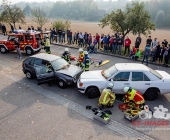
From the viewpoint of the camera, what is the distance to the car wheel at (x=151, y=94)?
8336 mm

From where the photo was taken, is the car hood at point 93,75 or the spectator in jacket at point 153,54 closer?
the car hood at point 93,75

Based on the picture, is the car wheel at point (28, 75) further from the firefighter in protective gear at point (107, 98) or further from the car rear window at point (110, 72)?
the firefighter in protective gear at point (107, 98)

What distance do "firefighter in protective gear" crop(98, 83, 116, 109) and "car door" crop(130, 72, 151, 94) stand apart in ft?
3.86

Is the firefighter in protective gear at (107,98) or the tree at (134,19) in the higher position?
the tree at (134,19)

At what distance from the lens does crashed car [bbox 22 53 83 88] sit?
9.41 metres

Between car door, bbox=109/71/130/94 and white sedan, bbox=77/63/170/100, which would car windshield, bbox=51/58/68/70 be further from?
car door, bbox=109/71/130/94

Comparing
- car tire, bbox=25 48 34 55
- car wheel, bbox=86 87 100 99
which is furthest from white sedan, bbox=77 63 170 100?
car tire, bbox=25 48 34 55

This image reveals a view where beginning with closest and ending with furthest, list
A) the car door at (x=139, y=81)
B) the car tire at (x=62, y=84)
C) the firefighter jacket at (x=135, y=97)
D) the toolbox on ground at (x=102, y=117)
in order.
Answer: the toolbox on ground at (x=102, y=117), the firefighter jacket at (x=135, y=97), the car door at (x=139, y=81), the car tire at (x=62, y=84)

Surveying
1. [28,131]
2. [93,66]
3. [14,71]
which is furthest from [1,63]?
[28,131]

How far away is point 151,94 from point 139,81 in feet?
3.08

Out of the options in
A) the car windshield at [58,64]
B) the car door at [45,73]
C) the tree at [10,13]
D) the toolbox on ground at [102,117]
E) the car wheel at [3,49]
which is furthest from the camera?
the tree at [10,13]

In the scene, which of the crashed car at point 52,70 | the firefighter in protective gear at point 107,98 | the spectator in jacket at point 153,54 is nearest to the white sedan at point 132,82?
the firefighter in protective gear at point 107,98

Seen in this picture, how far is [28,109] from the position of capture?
25.8ft

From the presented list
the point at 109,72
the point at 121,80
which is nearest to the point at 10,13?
the point at 109,72
